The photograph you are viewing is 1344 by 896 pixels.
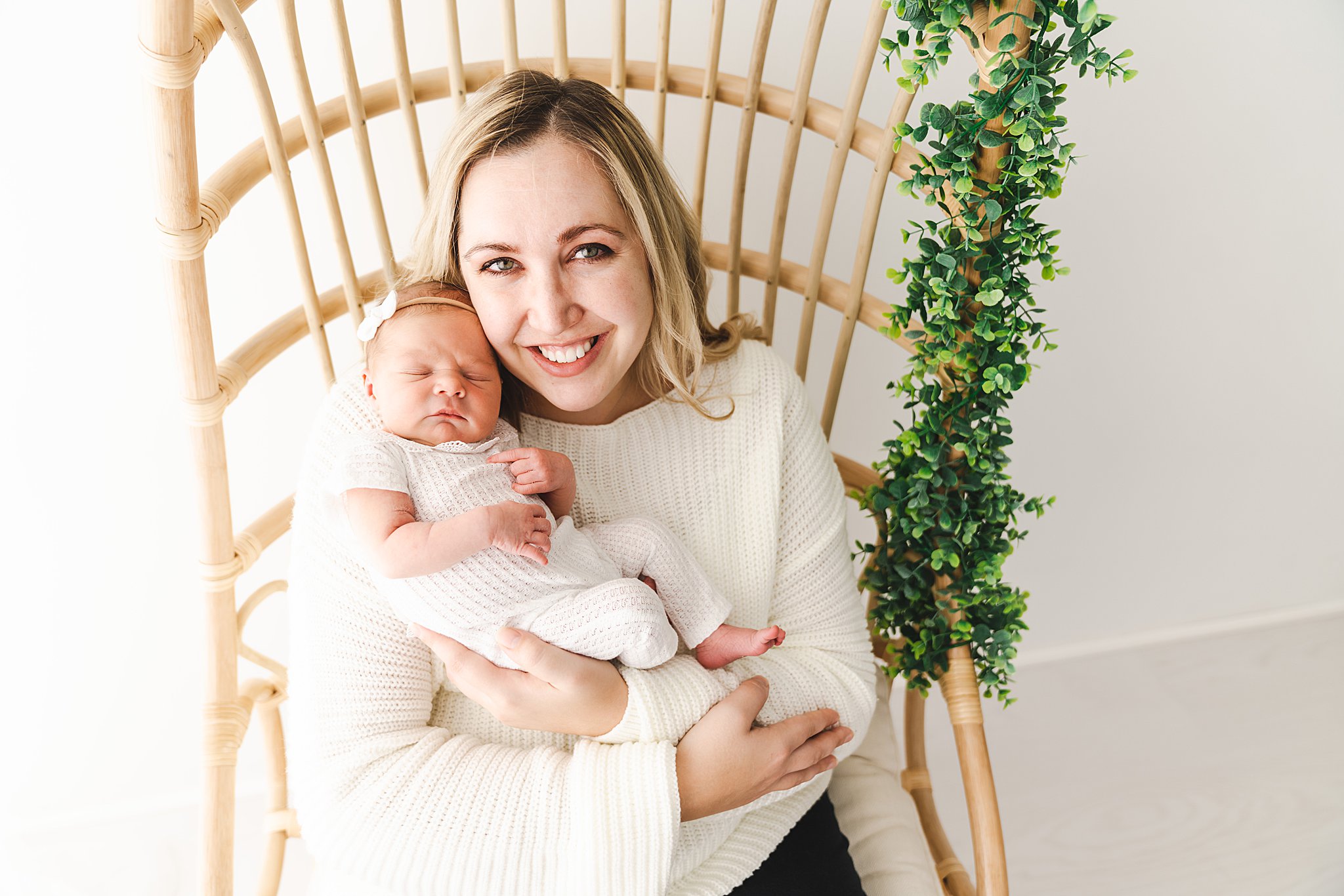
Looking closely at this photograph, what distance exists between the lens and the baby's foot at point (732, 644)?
1.11 metres

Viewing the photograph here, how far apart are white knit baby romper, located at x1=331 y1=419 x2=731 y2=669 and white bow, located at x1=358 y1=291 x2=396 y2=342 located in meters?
0.12

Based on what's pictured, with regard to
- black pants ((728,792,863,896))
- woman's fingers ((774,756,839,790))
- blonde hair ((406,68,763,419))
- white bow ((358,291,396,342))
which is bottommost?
black pants ((728,792,863,896))

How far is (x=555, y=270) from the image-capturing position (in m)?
1.07

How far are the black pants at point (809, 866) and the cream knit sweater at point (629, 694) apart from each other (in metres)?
0.04

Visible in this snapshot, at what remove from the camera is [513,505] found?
994 mm

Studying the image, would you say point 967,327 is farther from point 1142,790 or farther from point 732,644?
point 1142,790

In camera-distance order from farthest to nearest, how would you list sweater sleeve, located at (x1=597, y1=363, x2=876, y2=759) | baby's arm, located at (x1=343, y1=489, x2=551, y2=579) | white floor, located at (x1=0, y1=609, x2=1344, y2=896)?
white floor, located at (x1=0, y1=609, x2=1344, y2=896) < sweater sleeve, located at (x1=597, y1=363, x2=876, y2=759) < baby's arm, located at (x1=343, y1=489, x2=551, y2=579)

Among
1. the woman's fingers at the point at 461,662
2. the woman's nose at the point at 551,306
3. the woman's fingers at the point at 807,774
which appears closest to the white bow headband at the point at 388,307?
the woman's nose at the point at 551,306

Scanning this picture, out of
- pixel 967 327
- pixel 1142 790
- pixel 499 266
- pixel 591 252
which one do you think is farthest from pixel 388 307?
pixel 1142 790

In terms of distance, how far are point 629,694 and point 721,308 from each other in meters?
0.87

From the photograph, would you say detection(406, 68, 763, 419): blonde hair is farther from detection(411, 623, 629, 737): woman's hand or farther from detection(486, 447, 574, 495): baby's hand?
→ detection(411, 623, 629, 737): woman's hand

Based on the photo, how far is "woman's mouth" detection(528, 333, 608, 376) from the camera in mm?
1104

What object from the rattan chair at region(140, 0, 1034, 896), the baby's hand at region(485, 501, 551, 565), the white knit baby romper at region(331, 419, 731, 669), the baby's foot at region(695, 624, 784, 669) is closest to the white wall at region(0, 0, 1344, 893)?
the rattan chair at region(140, 0, 1034, 896)

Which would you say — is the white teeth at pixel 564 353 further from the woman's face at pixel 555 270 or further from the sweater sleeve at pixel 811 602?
the sweater sleeve at pixel 811 602
